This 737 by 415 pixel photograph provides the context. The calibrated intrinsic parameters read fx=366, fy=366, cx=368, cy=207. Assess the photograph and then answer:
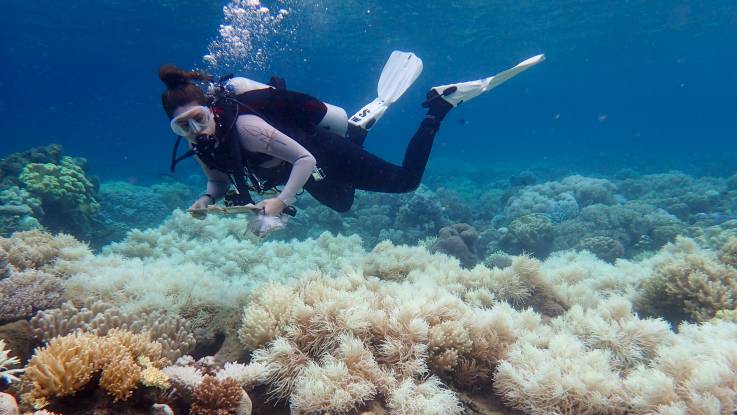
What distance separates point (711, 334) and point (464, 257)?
582 cm

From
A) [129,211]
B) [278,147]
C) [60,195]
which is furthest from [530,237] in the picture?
[129,211]

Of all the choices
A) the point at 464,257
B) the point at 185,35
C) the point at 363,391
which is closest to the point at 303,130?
the point at 363,391

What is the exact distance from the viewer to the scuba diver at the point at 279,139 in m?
3.71

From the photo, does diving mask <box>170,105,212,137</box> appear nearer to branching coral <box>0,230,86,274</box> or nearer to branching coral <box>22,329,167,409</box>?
branching coral <box>22,329,167,409</box>

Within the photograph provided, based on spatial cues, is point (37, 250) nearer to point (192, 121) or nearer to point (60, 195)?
point (192, 121)

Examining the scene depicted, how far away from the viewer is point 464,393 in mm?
3150

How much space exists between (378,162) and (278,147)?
2.07 meters

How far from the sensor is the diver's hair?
3641 millimetres

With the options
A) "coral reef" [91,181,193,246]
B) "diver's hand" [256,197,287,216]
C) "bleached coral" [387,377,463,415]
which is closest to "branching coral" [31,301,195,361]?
"diver's hand" [256,197,287,216]

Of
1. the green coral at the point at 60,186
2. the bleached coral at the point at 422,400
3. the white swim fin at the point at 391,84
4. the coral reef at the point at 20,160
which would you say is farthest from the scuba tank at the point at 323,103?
the coral reef at the point at 20,160

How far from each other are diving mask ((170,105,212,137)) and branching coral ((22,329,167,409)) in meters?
2.01

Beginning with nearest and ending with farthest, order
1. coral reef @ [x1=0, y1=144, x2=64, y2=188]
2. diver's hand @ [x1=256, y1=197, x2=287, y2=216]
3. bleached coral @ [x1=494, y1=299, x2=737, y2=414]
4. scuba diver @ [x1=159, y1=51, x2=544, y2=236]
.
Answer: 1. bleached coral @ [x1=494, y1=299, x2=737, y2=414]
2. diver's hand @ [x1=256, y1=197, x2=287, y2=216]
3. scuba diver @ [x1=159, y1=51, x2=544, y2=236]
4. coral reef @ [x1=0, y1=144, x2=64, y2=188]

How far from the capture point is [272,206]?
143 inches

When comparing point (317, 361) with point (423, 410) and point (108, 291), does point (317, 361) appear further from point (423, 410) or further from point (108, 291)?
point (108, 291)
